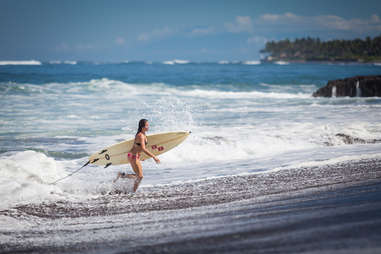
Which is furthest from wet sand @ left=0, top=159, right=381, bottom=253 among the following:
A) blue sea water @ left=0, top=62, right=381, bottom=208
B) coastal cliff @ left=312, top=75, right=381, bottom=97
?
coastal cliff @ left=312, top=75, right=381, bottom=97

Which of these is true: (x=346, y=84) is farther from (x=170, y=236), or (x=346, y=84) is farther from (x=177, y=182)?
(x=170, y=236)

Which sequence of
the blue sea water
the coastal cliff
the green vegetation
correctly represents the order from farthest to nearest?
the green vegetation → the coastal cliff → the blue sea water

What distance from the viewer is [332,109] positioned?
20594 millimetres

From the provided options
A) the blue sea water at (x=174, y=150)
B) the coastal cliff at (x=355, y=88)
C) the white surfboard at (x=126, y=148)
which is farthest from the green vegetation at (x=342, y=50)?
the white surfboard at (x=126, y=148)

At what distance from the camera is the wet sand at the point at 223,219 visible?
3854 mm

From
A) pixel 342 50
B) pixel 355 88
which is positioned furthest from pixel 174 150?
pixel 342 50

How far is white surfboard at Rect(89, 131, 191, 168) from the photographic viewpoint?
8367mm

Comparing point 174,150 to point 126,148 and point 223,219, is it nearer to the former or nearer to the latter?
point 126,148

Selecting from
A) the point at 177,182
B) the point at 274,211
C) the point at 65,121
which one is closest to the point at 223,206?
the point at 274,211

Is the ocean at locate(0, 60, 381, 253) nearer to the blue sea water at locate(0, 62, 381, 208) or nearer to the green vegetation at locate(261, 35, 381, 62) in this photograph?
the blue sea water at locate(0, 62, 381, 208)

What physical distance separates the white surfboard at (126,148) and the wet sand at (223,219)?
1.39 meters

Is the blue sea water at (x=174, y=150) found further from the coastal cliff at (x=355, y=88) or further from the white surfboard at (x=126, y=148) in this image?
the coastal cliff at (x=355, y=88)

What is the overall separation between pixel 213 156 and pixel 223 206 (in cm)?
493

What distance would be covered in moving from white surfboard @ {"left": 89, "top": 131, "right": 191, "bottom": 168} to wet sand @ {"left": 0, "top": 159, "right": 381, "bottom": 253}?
54.8 inches
